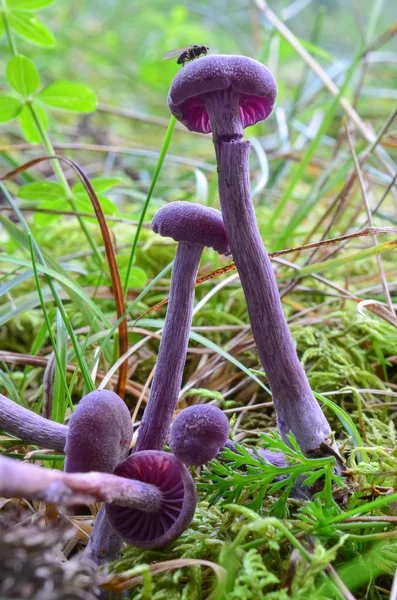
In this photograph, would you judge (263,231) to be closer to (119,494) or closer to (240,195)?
(240,195)

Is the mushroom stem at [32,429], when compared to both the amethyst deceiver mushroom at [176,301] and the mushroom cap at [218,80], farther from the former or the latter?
the mushroom cap at [218,80]

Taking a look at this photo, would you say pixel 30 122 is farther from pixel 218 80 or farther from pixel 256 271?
pixel 256 271

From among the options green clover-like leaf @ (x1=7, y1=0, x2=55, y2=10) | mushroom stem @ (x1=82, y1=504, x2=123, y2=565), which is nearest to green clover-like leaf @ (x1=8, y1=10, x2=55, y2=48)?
green clover-like leaf @ (x1=7, y1=0, x2=55, y2=10)

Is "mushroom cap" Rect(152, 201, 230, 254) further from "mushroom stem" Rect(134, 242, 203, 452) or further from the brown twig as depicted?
the brown twig

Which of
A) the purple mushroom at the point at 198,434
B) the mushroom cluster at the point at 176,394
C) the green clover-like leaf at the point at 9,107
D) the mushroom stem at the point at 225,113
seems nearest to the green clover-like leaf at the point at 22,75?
the green clover-like leaf at the point at 9,107

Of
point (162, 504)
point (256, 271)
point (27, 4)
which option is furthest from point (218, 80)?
point (27, 4)

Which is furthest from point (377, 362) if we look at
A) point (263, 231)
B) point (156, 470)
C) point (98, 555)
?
point (98, 555)
